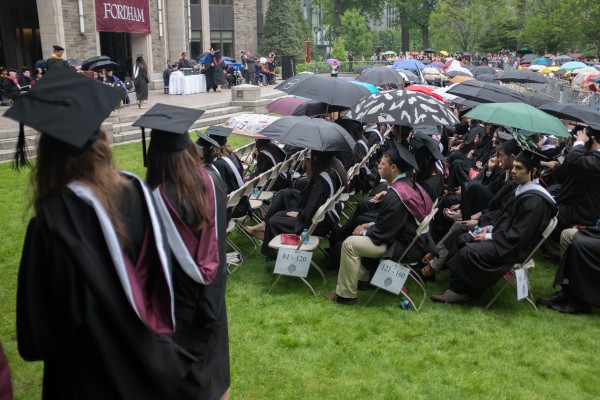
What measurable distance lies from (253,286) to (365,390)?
7.32ft

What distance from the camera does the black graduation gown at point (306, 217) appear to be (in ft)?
20.3

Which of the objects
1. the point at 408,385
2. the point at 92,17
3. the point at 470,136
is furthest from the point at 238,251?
the point at 92,17

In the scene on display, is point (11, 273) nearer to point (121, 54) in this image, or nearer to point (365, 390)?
point (365, 390)

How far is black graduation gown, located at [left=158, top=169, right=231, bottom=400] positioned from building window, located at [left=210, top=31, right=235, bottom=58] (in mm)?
38176

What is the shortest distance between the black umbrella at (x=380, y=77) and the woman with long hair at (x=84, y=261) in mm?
10731

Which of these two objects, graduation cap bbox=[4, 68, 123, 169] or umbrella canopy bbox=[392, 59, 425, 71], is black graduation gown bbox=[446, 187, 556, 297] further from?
umbrella canopy bbox=[392, 59, 425, 71]

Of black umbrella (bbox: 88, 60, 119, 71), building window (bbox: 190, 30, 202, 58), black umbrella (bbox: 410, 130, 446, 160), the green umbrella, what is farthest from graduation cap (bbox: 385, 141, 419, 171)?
building window (bbox: 190, 30, 202, 58)

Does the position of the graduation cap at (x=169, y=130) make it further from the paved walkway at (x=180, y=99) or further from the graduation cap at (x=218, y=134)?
the paved walkway at (x=180, y=99)

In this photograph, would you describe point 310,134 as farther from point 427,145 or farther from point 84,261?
point 84,261

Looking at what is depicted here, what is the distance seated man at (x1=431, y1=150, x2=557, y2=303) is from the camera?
5.38 metres

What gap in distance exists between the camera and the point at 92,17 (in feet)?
77.3

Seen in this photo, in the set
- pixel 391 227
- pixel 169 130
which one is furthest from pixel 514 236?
pixel 169 130

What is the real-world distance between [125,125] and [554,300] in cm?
1276

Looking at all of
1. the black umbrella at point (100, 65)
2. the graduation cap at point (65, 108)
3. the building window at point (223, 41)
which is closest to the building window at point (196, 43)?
the building window at point (223, 41)
